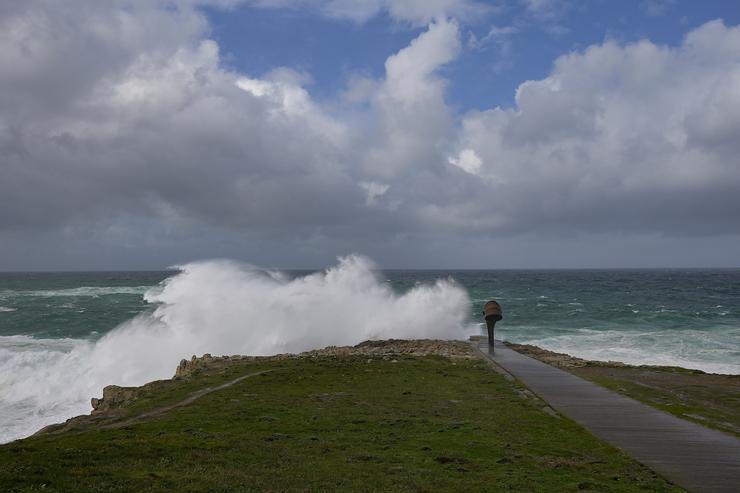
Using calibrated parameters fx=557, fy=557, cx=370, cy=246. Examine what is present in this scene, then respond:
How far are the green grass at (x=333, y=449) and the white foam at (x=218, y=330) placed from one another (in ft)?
41.9

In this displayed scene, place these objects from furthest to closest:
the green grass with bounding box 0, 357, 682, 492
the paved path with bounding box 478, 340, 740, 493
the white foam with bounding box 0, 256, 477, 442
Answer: the white foam with bounding box 0, 256, 477, 442 < the paved path with bounding box 478, 340, 740, 493 < the green grass with bounding box 0, 357, 682, 492

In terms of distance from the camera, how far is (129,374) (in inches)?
1201

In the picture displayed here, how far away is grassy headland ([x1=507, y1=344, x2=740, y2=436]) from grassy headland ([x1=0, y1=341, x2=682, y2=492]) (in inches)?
156

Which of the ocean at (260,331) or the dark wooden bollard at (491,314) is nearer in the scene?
the ocean at (260,331)

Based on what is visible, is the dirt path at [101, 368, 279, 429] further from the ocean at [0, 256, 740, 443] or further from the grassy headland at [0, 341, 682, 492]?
the ocean at [0, 256, 740, 443]

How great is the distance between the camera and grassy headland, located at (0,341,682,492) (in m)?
8.70

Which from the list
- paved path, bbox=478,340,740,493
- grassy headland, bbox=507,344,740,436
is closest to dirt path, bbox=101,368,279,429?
paved path, bbox=478,340,740,493

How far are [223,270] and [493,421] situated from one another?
4405 cm

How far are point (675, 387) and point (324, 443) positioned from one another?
51.7 ft

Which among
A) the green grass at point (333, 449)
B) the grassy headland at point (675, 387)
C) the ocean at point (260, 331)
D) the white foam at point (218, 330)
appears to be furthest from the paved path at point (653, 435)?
the white foam at point (218, 330)

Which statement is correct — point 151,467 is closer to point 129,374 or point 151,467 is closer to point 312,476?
point 312,476

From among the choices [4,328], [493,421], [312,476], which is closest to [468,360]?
[493,421]

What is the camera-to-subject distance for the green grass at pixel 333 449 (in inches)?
340

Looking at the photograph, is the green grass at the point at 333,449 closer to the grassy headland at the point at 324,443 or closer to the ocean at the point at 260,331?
the grassy headland at the point at 324,443
